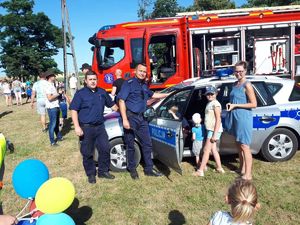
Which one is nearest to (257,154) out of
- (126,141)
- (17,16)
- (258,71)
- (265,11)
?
(126,141)

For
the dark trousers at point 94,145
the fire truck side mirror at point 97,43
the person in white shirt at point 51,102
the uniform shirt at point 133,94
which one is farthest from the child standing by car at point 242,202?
the fire truck side mirror at point 97,43

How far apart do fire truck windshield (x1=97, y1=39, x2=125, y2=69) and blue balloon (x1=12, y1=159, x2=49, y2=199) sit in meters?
6.00

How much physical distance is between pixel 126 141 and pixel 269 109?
235 centimetres

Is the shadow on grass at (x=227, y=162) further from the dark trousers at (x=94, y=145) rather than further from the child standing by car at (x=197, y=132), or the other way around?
the dark trousers at (x=94, y=145)

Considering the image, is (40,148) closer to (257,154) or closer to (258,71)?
(257,154)

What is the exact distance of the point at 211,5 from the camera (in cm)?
3089

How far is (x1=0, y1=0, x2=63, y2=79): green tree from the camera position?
149 ft

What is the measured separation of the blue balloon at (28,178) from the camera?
10.0 feet

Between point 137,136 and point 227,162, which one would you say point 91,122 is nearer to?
point 137,136

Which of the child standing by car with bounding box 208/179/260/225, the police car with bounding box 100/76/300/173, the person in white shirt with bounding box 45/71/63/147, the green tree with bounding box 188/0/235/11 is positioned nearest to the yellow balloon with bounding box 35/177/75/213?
the child standing by car with bounding box 208/179/260/225

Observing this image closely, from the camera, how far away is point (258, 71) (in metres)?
8.97

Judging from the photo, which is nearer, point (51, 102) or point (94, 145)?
point (94, 145)

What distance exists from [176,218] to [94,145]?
1.85 metres

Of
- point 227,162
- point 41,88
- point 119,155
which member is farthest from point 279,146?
point 41,88
